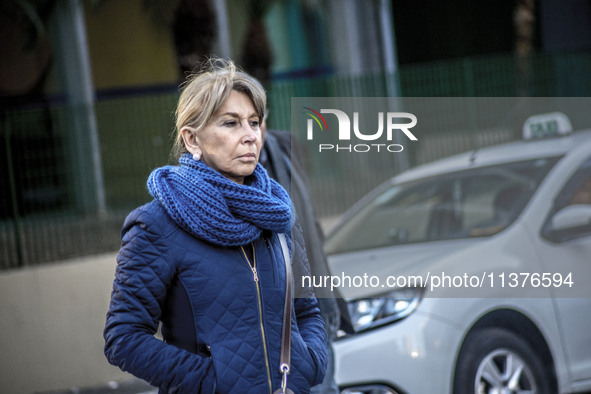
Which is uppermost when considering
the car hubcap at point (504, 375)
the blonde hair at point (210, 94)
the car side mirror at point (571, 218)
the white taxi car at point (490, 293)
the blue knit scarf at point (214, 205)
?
the blonde hair at point (210, 94)

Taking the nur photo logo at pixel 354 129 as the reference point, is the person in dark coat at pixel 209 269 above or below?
below

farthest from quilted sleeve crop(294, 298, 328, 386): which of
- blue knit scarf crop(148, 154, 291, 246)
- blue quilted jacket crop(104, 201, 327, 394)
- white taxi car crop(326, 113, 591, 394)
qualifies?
white taxi car crop(326, 113, 591, 394)

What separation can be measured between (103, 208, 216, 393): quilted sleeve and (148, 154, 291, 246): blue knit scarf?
10cm

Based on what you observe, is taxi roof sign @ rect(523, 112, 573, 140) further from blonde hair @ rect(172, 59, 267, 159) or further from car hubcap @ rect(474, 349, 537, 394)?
blonde hair @ rect(172, 59, 267, 159)

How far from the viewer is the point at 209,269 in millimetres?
2307

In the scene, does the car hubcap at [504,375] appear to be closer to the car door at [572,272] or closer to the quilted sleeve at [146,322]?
the car door at [572,272]

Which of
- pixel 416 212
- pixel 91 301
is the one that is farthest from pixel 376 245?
pixel 91 301

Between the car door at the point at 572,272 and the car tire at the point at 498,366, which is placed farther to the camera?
the car door at the point at 572,272

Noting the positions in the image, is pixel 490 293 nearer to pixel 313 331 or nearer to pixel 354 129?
pixel 354 129

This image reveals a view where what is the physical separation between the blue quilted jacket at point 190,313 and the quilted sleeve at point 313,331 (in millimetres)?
156

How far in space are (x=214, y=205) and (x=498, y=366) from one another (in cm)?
251

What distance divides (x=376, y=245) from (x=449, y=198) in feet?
2.13

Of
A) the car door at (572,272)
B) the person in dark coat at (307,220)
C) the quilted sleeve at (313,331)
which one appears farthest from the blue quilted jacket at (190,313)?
the car door at (572,272)

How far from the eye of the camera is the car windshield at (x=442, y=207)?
15.9 ft
